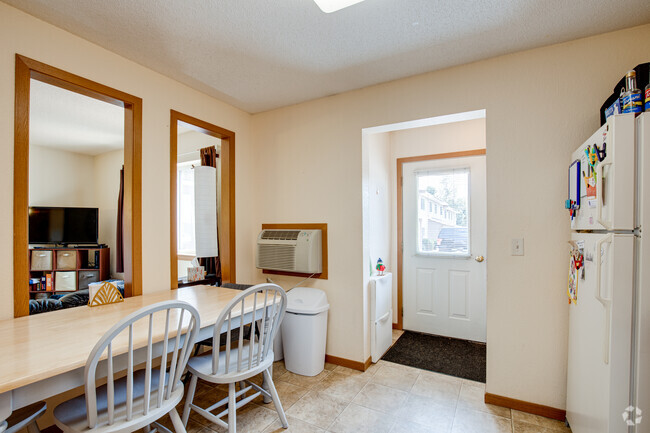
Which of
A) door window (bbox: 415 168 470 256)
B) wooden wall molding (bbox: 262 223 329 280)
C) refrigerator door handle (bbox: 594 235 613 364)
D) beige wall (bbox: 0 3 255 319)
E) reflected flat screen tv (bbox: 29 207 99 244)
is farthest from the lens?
reflected flat screen tv (bbox: 29 207 99 244)

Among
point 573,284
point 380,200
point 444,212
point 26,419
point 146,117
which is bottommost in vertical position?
point 26,419

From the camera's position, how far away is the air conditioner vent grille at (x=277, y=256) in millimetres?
2777

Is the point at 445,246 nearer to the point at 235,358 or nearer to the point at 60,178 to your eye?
the point at 235,358

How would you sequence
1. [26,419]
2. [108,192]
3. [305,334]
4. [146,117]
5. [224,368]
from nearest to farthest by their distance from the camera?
[26,419] → [224,368] → [146,117] → [305,334] → [108,192]

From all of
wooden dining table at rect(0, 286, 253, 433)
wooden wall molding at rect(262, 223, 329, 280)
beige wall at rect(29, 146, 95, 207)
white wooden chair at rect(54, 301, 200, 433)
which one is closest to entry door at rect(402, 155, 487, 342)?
wooden wall molding at rect(262, 223, 329, 280)

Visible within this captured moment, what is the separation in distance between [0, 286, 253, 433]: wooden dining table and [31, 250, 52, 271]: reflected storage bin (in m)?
3.69

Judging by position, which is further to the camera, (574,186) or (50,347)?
Answer: (574,186)

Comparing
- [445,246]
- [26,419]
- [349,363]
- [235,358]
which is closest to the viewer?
[26,419]

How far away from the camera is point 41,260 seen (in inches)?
177

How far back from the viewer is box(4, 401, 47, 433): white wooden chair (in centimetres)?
129

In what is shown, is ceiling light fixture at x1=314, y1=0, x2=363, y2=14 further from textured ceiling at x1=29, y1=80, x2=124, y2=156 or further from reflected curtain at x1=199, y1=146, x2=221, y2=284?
textured ceiling at x1=29, y1=80, x2=124, y2=156

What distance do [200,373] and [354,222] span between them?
63.0 inches

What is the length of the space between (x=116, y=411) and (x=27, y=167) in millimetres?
1424

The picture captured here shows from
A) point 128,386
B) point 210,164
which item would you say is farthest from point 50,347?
point 210,164
